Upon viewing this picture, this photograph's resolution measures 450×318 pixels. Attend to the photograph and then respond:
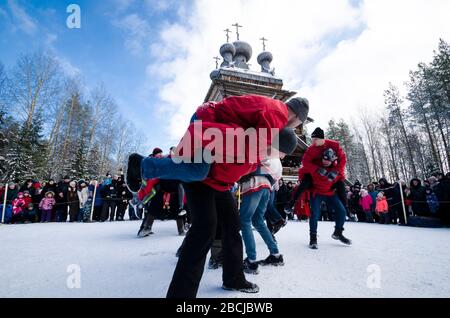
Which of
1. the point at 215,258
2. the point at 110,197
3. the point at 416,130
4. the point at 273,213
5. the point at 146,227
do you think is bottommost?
the point at 215,258

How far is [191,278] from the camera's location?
145 cm

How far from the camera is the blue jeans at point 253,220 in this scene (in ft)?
8.63

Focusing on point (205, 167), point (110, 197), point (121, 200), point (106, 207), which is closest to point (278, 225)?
point (205, 167)

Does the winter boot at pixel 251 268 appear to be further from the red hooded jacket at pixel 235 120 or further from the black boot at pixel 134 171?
the black boot at pixel 134 171

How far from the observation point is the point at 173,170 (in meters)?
1.49

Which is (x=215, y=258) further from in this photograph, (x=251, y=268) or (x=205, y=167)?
(x=205, y=167)

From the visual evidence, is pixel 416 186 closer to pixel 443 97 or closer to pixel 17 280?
pixel 17 280

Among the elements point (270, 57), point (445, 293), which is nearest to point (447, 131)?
point (270, 57)

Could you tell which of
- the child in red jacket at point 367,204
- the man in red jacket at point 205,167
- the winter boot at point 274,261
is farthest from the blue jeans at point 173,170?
the child in red jacket at point 367,204

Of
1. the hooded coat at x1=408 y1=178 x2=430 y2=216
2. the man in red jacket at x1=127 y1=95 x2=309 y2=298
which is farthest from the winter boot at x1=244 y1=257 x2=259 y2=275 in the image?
the hooded coat at x1=408 y1=178 x2=430 y2=216

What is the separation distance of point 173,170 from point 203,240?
512 mm

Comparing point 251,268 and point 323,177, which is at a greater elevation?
point 323,177

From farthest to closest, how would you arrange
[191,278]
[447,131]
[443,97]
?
[447,131], [443,97], [191,278]
